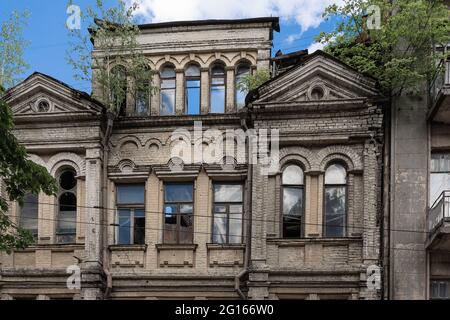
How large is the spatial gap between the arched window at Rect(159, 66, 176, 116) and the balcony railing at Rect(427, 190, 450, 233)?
7246 mm

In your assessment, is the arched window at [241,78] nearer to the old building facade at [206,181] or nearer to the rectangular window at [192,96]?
the old building facade at [206,181]

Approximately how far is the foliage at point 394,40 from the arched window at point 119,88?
530 cm

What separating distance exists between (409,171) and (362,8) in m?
4.23

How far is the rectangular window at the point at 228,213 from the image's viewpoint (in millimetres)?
18516

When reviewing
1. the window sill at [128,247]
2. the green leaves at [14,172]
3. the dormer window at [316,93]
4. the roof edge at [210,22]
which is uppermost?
the roof edge at [210,22]

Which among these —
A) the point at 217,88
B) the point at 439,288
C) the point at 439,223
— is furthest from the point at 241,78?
the point at 439,288

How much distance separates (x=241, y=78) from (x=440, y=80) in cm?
514

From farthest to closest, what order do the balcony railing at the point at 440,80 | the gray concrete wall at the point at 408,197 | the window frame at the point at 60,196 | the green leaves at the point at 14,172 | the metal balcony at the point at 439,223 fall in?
the window frame at the point at 60,196
the gray concrete wall at the point at 408,197
the balcony railing at the point at 440,80
the metal balcony at the point at 439,223
the green leaves at the point at 14,172

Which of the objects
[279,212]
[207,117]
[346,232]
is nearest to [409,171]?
[346,232]

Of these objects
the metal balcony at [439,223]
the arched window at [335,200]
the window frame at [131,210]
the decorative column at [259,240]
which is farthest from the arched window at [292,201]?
the window frame at [131,210]

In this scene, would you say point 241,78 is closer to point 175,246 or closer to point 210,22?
point 210,22

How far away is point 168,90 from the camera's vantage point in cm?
1978

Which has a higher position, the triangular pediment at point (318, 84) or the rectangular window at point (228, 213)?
the triangular pediment at point (318, 84)

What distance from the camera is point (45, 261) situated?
18547mm
